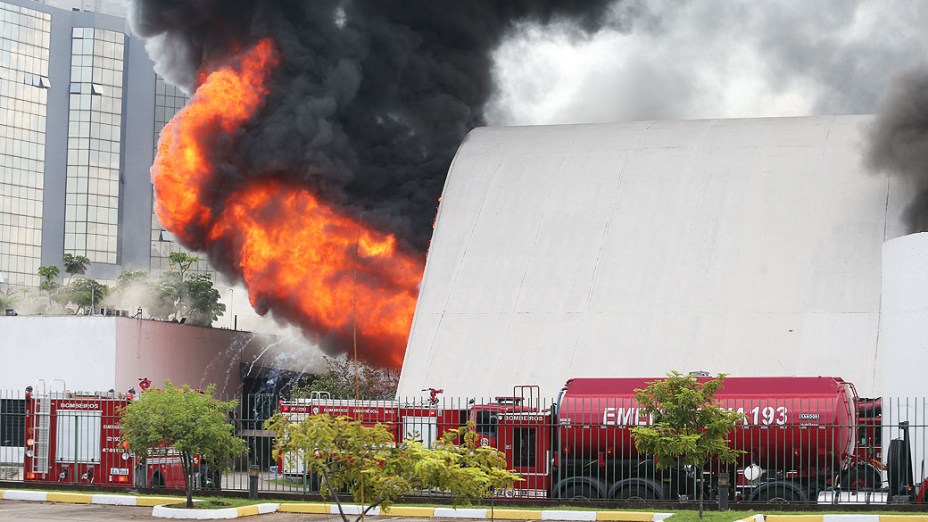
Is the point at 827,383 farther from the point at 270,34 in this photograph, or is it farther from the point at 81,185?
the point at 81,185

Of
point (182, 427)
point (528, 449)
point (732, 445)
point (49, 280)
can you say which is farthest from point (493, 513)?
point (49, 280)

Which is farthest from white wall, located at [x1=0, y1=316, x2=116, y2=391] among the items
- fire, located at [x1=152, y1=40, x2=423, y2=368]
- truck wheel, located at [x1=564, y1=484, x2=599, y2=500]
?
truck wheel, located at [x1=564, y1=484, x2=599, y2=500]

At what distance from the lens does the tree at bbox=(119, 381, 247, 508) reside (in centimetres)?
2109

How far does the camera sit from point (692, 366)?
31.6 m

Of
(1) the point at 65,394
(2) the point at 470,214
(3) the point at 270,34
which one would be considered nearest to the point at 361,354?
(2) the point at 470,214

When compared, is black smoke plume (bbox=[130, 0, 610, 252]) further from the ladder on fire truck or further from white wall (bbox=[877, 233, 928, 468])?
white wall (bbox=[877, 233, 928, 468])

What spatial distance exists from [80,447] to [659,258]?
55.4 feet

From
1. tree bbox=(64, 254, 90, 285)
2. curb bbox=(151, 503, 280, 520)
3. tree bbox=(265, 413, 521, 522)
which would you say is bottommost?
curb bbox=(151, 503, 280, 520)

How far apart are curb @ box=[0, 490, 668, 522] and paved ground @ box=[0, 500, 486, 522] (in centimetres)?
25

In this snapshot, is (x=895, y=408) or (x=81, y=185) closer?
(x=895, y=408)

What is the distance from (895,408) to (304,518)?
11.6 m

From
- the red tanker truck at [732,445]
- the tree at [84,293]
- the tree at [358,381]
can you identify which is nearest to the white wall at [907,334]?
the red tanker truck at [732,445]

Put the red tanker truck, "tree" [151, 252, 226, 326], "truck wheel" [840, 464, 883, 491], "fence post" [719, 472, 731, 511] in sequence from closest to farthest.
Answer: "fence post" [719, 472, 731, 511] < the red tanker truck < "truck wheel" [840, 464, 883, 491] < "tree" [151, 252, 226, 326]

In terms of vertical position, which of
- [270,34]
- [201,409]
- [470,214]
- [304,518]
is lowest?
[304,518]
